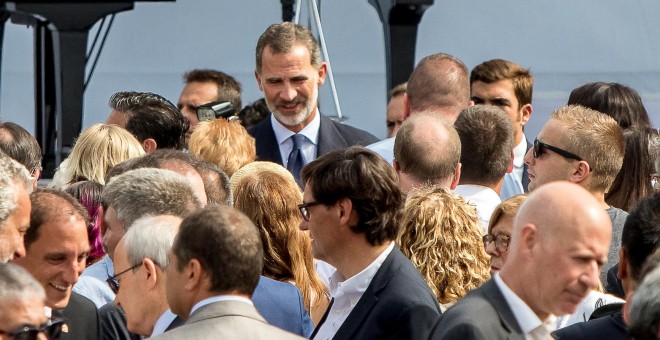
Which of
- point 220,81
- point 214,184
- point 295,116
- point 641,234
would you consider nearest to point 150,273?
point 214,184

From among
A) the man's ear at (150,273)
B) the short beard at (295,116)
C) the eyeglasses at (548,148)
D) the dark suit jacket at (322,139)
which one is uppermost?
the man's ear at (150,273)

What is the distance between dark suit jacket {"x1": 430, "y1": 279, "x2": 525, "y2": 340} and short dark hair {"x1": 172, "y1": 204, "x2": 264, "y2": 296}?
19.4 inches

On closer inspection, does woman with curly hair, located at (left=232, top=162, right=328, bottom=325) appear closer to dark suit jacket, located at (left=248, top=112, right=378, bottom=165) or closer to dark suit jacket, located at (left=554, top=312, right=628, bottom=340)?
dark suit jacket, located at (left=554, top=312, right=628, bottom=340)

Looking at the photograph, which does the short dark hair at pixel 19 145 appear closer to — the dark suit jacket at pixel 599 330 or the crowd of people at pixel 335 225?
the crowd of people at pixel 335 225

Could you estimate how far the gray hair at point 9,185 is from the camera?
3.71 m

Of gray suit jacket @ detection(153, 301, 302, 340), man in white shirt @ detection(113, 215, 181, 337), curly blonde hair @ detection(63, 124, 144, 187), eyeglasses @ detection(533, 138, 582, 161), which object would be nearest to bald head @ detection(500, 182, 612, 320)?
gray suit jacket @ detection(153, 301, 302, 340)

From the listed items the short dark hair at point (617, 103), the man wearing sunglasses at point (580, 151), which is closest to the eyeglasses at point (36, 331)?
the man wearing sunglasses at point (580, 151)

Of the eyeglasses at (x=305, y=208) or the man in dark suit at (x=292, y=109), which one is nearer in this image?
the eyeglasses at (x=305, y=208)

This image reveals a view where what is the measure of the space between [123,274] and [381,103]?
13535 millimetres

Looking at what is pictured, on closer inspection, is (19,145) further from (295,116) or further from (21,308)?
(21,308)

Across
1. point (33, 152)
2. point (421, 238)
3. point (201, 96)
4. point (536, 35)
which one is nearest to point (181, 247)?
point (421, 238)

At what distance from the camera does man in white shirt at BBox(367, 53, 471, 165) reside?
561 centimetres

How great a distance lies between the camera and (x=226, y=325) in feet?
9.76

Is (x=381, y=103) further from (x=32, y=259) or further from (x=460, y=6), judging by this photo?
(x=32, y=259)
